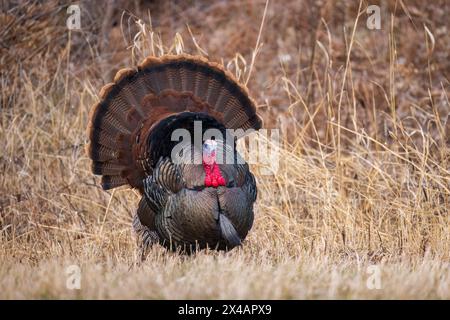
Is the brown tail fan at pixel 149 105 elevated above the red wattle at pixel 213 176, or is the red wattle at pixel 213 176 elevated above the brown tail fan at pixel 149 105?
the brown tail fan at pixel 149 105

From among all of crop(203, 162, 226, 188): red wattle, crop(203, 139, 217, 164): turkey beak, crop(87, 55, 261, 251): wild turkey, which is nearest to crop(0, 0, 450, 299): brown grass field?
crop(87, 55, 261, 251): wild turkey

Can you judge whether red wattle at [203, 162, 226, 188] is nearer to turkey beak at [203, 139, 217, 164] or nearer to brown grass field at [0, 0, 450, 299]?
turkey beak at [203, 139, 217, 164]

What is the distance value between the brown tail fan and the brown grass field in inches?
21.0

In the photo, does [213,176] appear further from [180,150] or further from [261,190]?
[261,190]

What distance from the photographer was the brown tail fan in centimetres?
595

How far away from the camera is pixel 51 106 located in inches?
305

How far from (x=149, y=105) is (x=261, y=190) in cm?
149

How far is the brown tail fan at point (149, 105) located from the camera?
19.5ft

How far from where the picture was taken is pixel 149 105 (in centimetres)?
602

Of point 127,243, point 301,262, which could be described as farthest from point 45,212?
point 301,262

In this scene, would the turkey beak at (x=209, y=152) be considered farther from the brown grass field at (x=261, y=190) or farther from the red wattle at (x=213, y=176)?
the brown grass field at (x=261, y=190)

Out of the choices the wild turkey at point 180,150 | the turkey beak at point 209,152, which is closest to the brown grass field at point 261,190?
the wild turkey at point 180,150

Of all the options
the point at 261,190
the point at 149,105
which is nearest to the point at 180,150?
the point at 149,105

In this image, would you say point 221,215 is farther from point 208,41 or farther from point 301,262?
point 208,41
